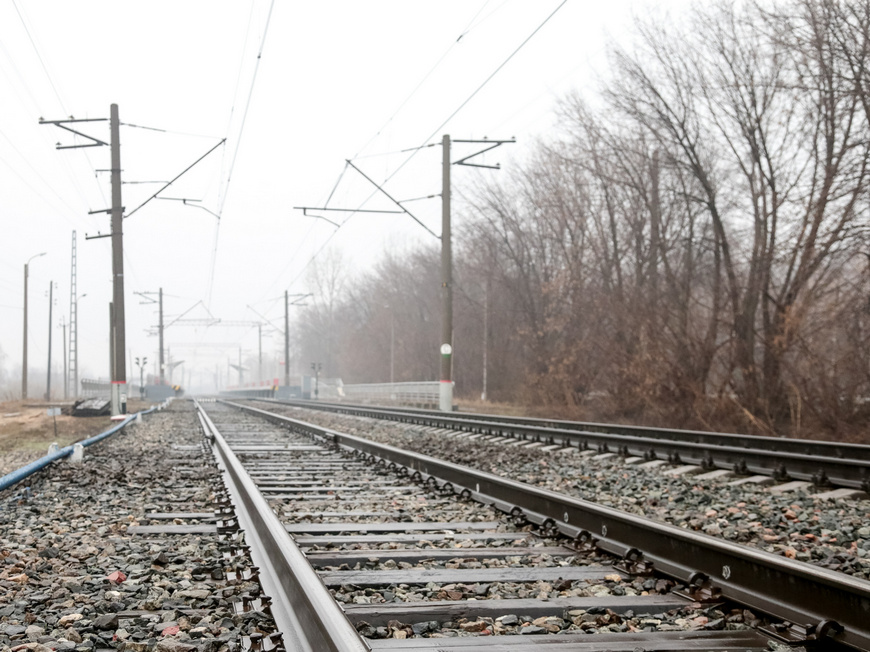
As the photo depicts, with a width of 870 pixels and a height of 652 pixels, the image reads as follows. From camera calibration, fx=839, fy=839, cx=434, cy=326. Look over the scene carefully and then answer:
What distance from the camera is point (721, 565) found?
423cm

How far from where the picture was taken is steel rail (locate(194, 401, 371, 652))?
301cm

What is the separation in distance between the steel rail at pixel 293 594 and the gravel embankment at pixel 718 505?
2.94 meters

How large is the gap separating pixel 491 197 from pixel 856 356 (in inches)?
877

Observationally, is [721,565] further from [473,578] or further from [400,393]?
[400,393]

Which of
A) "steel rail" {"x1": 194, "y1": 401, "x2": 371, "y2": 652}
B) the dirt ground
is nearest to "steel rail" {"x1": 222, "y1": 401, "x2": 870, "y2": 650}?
"steel rail" {"x1": 194, "y1": 401, "x2": 371, "y2": 652}

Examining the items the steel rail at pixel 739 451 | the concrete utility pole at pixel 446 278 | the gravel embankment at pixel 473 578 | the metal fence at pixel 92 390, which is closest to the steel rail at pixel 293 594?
the gravel embankment at pixel 473 578

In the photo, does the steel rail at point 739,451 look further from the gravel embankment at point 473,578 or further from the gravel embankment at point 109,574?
the gravel embankment at point 109,574

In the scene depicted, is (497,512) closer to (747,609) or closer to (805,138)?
(747,609)

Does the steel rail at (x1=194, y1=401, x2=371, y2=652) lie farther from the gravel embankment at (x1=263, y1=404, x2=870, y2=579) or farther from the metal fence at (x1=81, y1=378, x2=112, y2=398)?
the metal fence at (x1=81, y1=378, x2=112, y2=398)

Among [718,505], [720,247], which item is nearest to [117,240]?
[720,247]

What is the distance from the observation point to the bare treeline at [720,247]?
14609mm

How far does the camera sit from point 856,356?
44.4 feet

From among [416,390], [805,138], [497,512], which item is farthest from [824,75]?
[416,390]

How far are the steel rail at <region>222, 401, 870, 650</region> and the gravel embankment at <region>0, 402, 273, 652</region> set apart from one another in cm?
220
